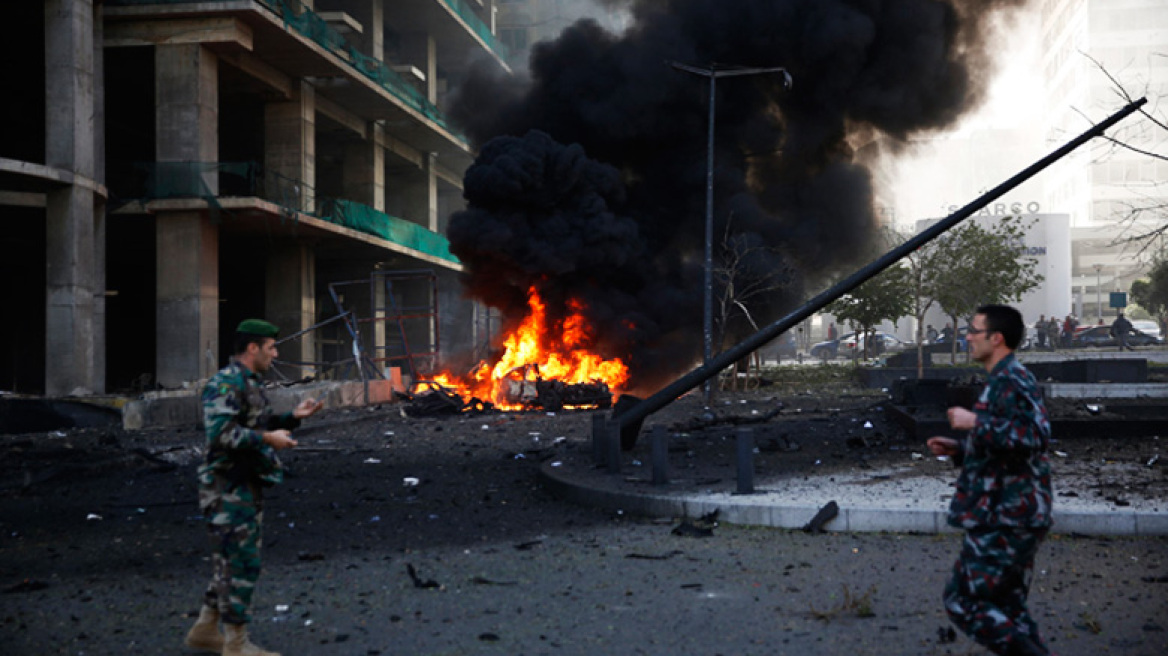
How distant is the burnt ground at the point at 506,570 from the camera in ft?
15.0

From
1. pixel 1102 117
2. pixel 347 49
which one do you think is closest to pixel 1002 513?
pixel 347 49

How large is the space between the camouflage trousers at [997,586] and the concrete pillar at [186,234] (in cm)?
2093

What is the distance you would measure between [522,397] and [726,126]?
1034 centimetres

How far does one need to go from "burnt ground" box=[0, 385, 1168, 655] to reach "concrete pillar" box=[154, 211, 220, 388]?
11.5 metres

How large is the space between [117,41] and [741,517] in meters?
20.4

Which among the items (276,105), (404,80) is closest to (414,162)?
(404,80)

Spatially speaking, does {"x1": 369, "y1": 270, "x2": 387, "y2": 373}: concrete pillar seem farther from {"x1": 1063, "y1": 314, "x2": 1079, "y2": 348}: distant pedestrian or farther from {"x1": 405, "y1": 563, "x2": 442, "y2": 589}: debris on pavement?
{"x1": 1063, "y1": 314, "x2": 1079, "y2": 348}: distant pedestrian

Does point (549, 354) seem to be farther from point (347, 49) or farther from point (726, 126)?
point (347, 49)

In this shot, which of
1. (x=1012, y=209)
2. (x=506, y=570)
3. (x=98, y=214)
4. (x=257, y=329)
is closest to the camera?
(x=257, y=329)

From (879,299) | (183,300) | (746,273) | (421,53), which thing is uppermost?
(421,53)

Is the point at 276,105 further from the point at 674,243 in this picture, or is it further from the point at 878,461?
the point at 878,461

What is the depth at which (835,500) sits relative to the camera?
746cm

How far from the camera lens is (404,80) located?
3166 centimetres

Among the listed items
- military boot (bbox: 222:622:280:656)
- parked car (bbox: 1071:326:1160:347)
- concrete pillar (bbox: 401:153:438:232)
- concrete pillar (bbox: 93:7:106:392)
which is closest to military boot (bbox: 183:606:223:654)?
military boot (bbox: 222:622:280:656)
